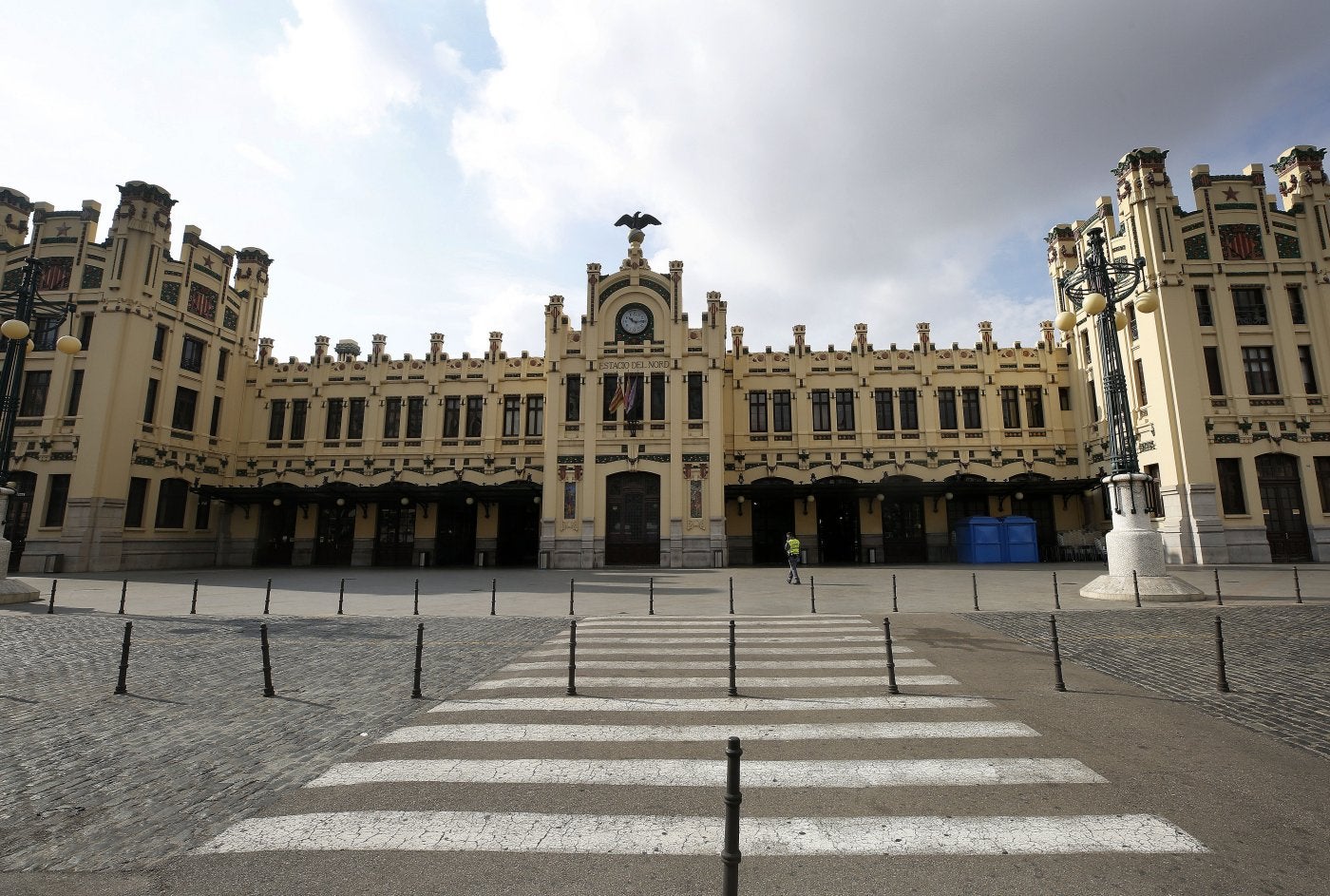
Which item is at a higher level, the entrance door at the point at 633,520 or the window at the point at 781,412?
the window at the point at 781,412

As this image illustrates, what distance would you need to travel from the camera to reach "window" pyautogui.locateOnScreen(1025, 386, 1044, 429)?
1297 inches

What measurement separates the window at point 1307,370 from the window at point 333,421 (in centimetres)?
4646

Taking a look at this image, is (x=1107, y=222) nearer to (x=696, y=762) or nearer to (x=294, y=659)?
(x=696, y=762)

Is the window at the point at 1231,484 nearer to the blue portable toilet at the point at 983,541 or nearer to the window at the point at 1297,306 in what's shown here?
the window at the point at 1297,306

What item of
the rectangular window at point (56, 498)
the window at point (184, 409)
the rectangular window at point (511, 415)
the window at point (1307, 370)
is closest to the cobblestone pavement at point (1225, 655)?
the window at point (1307, 370)

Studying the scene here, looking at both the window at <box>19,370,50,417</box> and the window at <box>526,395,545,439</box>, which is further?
the window at <box>526,395,545,439</box>

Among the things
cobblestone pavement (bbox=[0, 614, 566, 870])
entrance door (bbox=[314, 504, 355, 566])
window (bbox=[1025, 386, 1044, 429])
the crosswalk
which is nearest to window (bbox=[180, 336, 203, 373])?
entrance door (bbox=[314, 504, 355, 566])

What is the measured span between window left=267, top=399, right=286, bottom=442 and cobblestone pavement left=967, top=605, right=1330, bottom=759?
36519mm

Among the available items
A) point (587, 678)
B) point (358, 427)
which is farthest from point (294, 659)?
point (358, 427)

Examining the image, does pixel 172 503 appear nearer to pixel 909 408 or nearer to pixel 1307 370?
pixel 909 408

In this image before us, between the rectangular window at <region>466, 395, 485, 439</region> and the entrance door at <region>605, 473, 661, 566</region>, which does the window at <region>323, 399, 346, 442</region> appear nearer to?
the rectangular window at <region>466, 395, 485, 439</region>

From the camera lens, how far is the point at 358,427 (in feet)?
115

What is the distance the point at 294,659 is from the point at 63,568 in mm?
26070

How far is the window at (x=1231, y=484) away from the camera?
2488 centimetres
